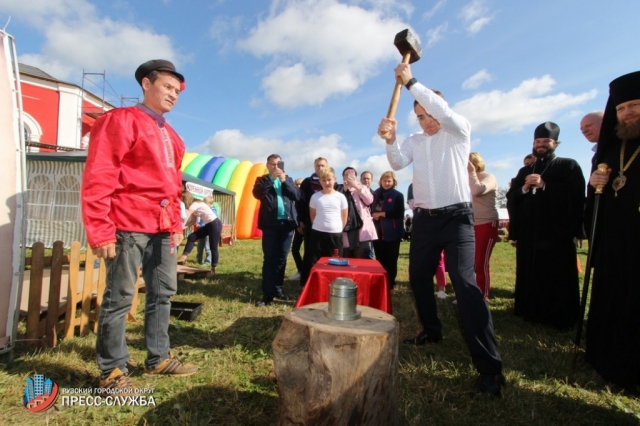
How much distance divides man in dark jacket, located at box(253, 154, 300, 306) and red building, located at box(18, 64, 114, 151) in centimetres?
2454

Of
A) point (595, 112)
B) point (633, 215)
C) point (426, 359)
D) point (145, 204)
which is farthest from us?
point (595, 112)

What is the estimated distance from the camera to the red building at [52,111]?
24547 mm

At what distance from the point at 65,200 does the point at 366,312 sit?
12.5 meters

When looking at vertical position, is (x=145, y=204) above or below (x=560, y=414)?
above

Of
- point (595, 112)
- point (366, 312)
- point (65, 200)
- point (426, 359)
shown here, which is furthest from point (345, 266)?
point (65, 200)

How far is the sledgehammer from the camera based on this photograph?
2910 millimetres

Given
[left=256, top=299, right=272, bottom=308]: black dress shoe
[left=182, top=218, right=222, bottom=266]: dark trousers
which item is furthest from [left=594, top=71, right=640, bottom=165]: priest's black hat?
[left=182, top=218, right=222, bottom=266]: dark trousers

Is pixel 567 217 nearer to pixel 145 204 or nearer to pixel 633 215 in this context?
pixel 633 215

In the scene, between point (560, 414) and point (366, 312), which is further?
point (560, 414)

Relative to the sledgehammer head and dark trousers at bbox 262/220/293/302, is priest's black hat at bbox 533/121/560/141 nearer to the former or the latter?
the sledgehammer head

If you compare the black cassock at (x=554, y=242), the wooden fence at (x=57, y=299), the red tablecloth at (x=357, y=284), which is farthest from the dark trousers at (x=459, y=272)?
the wooden fence at (x=57, y=299)

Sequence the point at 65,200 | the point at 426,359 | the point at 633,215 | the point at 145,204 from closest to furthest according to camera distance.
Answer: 1. the point at 145,204
2. the point at 633,215
3. the point at 426,359
4. the point at 65,200

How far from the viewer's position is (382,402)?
1817 mm

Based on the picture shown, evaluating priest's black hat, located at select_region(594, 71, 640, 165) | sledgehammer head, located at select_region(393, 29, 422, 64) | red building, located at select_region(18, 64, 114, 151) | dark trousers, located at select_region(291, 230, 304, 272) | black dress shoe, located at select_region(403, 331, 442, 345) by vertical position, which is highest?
red building, located at select_region(18, 64, 114, 151)
